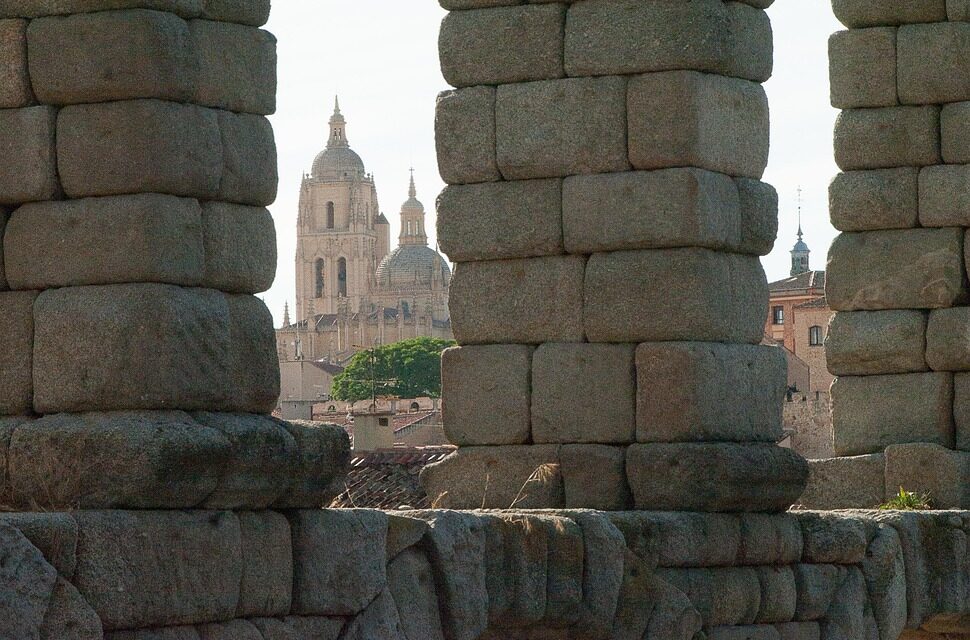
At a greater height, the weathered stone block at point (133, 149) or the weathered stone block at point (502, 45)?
the weathered stone block at point (502, 45)

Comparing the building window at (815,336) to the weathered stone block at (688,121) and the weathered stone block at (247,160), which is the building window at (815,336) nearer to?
the weathered stone block at (688,121)

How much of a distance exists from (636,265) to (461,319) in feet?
3.04

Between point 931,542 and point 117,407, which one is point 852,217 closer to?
point 931,542

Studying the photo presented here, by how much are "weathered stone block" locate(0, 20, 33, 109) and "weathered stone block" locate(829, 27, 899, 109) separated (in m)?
6.91

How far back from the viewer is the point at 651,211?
9914mm

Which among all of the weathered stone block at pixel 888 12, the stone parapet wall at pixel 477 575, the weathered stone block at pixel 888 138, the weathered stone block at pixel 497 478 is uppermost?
the weathered stone block at pixel 888 12

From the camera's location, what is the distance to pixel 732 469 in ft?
31.7

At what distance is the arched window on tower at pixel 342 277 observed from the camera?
6452 inches

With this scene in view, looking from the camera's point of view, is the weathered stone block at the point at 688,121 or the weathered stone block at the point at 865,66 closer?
the weathered stone block at the point at 688,121

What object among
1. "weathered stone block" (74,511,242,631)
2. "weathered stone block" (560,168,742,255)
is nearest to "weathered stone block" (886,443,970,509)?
"weathered stone block" (560,168,742,255)

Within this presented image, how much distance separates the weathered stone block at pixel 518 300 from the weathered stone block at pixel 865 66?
11.7 ft

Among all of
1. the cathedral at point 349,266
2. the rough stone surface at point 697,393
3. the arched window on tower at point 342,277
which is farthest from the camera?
the arched window on tower at point 342,277

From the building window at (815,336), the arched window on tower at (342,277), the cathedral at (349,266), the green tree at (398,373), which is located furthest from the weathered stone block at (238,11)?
the arched window on tower at (342,277)

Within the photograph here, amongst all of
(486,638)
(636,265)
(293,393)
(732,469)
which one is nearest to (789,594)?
(732,469)
